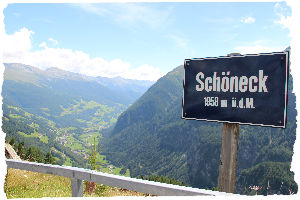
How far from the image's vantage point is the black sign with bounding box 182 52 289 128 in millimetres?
3033

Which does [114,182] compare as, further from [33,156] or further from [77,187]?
[33,156]

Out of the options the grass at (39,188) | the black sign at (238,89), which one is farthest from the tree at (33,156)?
the black sign at (238,89)

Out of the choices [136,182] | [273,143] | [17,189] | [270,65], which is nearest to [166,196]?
[136,182]

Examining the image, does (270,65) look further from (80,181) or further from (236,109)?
(80,181)

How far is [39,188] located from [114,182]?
4049mm

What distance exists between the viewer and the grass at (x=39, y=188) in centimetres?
570

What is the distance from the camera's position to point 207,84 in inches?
142

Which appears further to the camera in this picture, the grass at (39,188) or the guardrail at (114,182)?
the grass at (39,188)

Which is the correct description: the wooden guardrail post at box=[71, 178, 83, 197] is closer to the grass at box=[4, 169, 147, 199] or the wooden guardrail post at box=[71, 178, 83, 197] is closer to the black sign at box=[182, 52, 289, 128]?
the grass at box=[4, 169, 147, 199]

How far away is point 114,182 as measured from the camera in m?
3.41

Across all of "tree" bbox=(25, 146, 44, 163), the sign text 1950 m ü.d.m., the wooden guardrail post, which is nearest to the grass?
the wooden guardrail post

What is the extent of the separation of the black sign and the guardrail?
1.16 metres

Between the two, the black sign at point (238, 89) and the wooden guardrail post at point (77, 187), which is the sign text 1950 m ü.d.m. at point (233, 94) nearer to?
the black sign at point (238, 89)

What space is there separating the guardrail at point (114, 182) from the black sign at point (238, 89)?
3.81 feet
